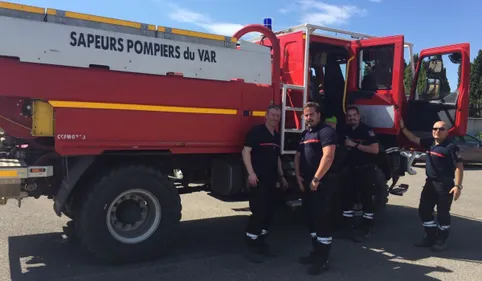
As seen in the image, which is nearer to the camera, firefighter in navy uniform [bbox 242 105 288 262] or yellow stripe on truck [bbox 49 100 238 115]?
yellow stripe on truck [bbox 49 100 238 115]

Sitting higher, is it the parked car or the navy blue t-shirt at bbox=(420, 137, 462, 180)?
the navy blue t-shirt at bbox=(420, 137, 462, 180)

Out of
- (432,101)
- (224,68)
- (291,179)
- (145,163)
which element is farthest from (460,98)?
(145,163)

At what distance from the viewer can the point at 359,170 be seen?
639 cm

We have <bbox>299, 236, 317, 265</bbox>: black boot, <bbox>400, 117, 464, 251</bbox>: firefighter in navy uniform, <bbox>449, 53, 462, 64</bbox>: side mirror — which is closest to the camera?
<bbox>299, 236, 317, 265</bbox>: black boot

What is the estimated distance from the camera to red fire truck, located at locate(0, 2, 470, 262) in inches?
169

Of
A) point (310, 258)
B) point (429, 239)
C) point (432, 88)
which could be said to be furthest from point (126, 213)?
point (432, 88)

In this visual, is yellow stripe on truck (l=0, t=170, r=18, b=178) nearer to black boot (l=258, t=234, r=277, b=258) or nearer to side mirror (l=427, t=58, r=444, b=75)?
black boot (l=258, t=234, r=277, b=258)

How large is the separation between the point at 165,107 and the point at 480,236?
16.7ft

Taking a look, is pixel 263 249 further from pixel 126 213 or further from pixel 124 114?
pixel 124 114

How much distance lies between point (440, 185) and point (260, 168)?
2546 millimetres

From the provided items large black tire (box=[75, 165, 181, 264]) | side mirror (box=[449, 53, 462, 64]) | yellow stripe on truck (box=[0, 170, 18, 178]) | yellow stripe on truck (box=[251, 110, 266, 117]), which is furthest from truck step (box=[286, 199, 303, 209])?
yellow stripe on truck (box=[0, 170, 18, 178])

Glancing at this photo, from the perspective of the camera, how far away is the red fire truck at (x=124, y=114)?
4289 mm

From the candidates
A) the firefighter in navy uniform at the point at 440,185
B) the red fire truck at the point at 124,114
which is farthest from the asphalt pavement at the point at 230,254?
the red fire truck at the point at 124,114

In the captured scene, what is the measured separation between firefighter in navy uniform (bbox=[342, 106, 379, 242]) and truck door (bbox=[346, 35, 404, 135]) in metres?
0.62
